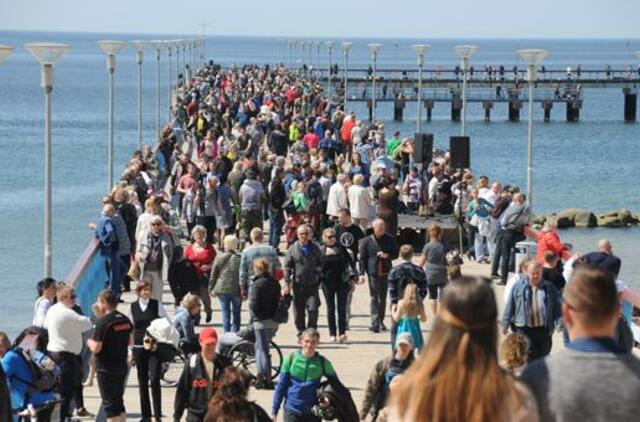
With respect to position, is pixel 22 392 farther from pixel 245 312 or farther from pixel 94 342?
pixel 245 312

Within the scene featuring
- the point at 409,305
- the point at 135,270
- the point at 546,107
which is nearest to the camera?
the point at 409,305

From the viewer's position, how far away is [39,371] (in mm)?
12594

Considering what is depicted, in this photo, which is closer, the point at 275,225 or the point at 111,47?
the point at 275,225

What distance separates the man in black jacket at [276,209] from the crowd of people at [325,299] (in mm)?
31

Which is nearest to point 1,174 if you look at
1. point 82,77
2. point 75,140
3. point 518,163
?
point 75,140

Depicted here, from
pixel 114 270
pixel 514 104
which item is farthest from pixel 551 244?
pixel 514 104

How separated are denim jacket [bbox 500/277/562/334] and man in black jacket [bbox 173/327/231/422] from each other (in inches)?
149

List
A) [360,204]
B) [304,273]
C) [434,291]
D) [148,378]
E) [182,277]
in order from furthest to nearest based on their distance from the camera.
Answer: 1. [360,204]
2. [434,291]
3. [182,277]
4. [304,273]
5. [148,378]

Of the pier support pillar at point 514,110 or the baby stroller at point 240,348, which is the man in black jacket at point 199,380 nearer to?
the baby stroller at point 240,348

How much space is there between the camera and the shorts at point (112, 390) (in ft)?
44.2

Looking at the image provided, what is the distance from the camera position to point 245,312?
66.0 feet

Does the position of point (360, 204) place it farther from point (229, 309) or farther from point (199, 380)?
point (199, 380)

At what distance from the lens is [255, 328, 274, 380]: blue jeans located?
15.6m

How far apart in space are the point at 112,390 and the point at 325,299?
5.55 meters
